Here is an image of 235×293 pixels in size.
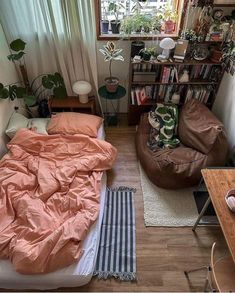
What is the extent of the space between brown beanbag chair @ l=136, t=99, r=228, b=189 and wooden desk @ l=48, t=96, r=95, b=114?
82 centimetres

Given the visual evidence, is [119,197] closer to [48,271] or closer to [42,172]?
[42,172]

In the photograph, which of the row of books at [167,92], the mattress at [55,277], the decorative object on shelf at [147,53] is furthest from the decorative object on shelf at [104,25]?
the mattress at [55,277]

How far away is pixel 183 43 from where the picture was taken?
2.15m

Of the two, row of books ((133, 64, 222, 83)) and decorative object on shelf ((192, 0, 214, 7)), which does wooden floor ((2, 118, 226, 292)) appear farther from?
decorative object on shelf ((192, 0, 214, 7))

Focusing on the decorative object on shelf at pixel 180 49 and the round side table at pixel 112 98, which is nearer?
the decorative object on shelf at pixel 180 49

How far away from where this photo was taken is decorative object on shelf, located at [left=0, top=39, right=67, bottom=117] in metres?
2.11

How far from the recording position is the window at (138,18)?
2227 millimetres

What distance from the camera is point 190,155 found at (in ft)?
6.77

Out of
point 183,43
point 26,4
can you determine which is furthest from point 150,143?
point 26,4

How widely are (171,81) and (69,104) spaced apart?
3.88ft

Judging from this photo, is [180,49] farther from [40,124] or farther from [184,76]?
[40,124]

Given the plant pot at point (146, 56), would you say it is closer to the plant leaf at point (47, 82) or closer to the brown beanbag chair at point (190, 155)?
the brown beanbag chair at point (190, 155)

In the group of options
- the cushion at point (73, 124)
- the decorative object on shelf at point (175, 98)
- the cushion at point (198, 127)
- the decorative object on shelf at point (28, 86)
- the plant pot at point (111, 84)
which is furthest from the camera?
the decorative object on shelf at point (175, 98)

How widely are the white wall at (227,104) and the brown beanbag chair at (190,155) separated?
23cm
